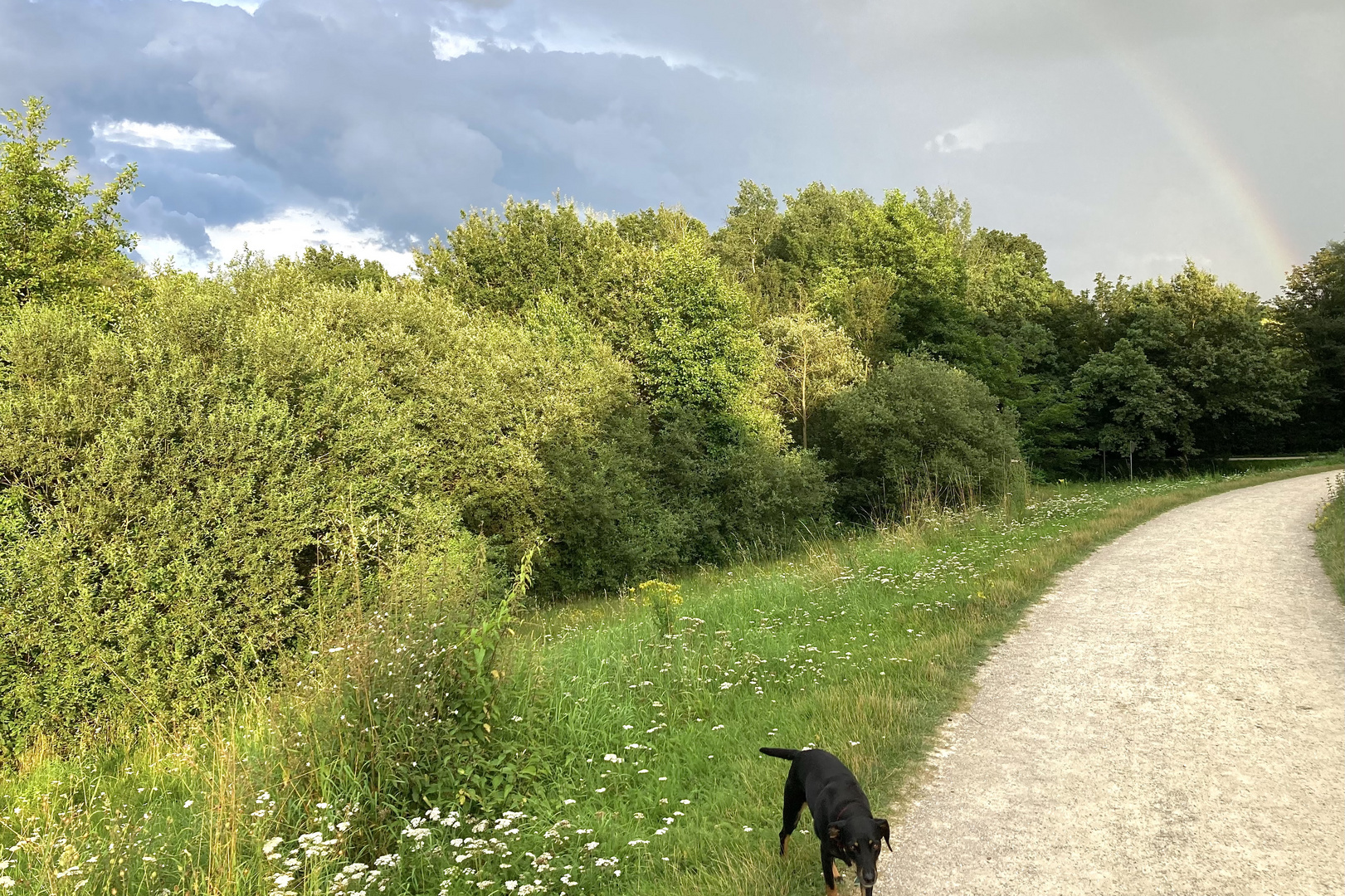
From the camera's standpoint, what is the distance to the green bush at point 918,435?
2450cm

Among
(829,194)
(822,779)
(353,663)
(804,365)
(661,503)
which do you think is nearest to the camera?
(822,779)

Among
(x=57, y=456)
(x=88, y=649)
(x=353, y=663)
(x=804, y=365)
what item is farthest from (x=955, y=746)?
(x=804, y=365)

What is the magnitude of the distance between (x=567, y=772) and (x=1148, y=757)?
4.30 metres

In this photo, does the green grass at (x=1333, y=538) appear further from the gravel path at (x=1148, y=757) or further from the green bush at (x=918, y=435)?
the green bush at (x=918, y=435)

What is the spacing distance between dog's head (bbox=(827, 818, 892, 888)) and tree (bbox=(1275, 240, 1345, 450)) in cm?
4710

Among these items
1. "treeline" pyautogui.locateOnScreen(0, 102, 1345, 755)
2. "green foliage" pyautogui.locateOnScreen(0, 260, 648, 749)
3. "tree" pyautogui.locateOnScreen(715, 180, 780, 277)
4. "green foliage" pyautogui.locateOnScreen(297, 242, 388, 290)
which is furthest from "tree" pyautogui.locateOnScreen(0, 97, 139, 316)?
"tree" pyautogui.locateOnScreen(715, 180, 780, 277)

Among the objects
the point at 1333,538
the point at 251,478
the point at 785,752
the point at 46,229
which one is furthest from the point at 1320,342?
the point at 46,229

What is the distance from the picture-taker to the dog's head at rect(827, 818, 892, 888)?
3.24 meters

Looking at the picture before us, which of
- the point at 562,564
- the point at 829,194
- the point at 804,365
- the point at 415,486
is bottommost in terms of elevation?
the point at 562,564

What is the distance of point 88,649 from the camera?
25.3 feet

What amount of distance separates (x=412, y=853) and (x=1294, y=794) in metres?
5.60

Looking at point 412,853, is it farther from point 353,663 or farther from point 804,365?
point 804,365

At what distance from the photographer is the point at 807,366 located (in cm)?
2989

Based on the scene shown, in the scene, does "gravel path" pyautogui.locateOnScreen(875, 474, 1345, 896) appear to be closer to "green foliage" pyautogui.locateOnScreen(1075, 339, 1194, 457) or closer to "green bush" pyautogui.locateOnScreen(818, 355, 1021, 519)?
"green bush" pyautogui.locateOnScreen(818, 355, 1021, 519)
